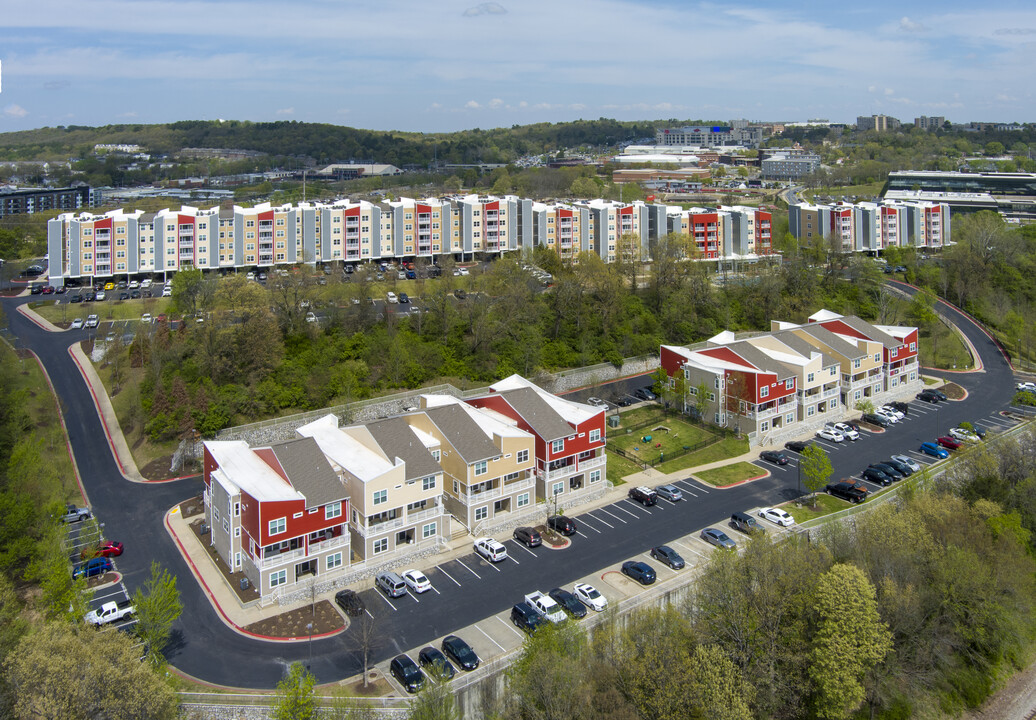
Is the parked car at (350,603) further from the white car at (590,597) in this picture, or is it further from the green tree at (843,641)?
the green tree at (843,641)

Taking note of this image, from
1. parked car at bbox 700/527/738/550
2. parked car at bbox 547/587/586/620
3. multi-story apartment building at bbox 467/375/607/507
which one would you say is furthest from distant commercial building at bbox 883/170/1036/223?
parked car at bbox 547/587/586/620

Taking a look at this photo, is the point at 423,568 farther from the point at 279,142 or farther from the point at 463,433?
the point at 279,142

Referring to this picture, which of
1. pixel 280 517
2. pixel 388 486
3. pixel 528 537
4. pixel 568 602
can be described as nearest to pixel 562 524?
pixel 528 537

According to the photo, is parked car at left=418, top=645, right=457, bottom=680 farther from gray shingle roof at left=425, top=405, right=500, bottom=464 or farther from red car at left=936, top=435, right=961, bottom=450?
red car at left=936, top=435, right=961, bottom=450

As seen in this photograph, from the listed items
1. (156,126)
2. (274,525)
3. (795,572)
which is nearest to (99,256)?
(274,525)

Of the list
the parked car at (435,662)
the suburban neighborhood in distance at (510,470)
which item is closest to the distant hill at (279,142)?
the suburban neighborhood in distance at (510,470)

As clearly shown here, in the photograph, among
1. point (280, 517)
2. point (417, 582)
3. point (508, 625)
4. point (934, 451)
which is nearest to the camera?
point (508, 625)
